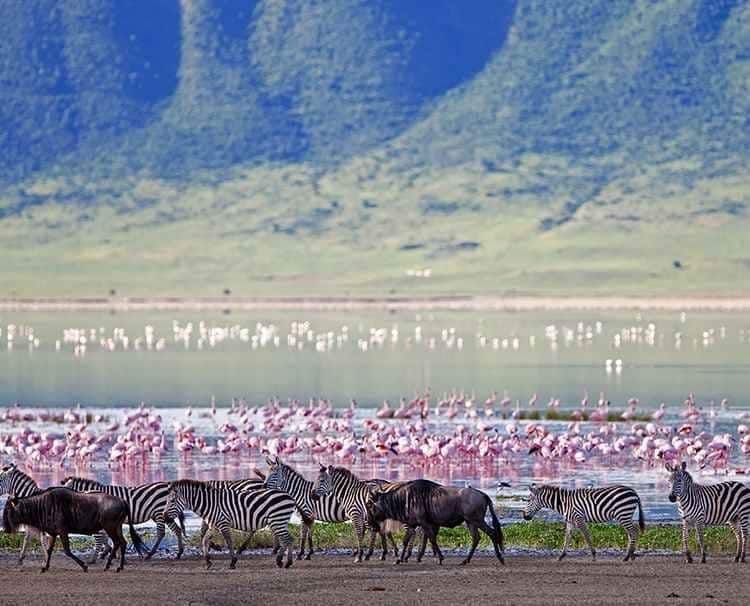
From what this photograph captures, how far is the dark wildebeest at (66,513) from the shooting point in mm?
17500

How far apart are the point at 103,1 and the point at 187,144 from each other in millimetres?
19561

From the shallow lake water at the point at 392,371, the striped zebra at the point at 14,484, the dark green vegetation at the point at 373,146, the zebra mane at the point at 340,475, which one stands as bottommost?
the striped zebra at the point at 14,484

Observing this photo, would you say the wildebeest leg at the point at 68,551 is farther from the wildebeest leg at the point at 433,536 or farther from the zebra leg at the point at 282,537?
the wildebeest leg at the point at 433,536

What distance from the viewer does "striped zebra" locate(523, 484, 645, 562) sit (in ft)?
61.0

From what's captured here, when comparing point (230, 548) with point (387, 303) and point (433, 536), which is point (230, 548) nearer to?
point (433, 536)

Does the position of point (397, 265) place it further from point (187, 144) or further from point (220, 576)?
point (220, 576)

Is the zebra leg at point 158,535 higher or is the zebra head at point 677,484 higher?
the zebra head at point 677,484

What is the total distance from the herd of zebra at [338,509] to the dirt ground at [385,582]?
260 millimetres

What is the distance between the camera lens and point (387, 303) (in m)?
109

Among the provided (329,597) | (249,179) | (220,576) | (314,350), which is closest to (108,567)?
(220,576)

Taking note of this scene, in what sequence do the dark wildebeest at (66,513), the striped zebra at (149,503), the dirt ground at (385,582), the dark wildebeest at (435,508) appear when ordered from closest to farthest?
1. the dirt ground at (385,582)
2. the dark wildebeest at (66,513)
3. the dark wildebeest at (435,508)
4. the striped zebra at (149,503)

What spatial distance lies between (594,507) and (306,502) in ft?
9.15

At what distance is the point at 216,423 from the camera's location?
3681cm

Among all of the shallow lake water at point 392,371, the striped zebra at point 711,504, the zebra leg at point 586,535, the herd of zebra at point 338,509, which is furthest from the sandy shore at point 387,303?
the striped zebra at point 711,504
